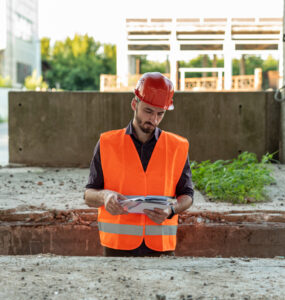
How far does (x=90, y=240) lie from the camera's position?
16.3 ft

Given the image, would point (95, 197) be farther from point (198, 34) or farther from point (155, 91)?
point (198, 34)

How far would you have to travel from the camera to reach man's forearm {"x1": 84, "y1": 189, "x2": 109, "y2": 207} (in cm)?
299

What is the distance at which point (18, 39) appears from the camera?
38281mm

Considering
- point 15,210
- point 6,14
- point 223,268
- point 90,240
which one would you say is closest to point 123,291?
point 223,268

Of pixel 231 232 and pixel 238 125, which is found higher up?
pixel 238 125

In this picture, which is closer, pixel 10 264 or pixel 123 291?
pixel 123 291

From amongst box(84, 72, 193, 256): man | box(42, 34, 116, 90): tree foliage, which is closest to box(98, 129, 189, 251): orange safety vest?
box(84, 72, 193, 256): man

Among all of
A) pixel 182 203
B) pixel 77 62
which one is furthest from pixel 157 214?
pixel 77 62

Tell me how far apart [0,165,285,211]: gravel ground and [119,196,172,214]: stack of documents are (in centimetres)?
221

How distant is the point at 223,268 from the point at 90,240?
2.45m

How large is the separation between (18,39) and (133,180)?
37.8 m

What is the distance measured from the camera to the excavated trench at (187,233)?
4.94 meters

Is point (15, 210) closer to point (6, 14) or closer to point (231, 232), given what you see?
point (231, 232)

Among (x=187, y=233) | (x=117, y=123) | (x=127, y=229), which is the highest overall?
(x=117, y=123)
